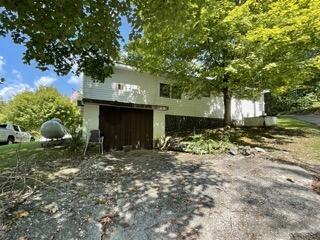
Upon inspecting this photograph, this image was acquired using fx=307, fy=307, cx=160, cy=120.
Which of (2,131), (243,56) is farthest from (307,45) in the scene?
(2,131)

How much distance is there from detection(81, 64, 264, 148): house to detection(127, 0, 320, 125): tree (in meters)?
1.86

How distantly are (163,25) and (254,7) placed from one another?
703 centimetres

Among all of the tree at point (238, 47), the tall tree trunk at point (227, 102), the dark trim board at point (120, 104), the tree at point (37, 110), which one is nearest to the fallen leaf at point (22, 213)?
the tree at point (238, 47)

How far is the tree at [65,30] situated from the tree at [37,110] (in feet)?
64.6

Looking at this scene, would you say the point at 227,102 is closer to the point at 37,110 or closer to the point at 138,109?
the point at 138,109

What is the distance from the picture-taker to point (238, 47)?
1315 cm

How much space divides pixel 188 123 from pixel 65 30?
1168cm

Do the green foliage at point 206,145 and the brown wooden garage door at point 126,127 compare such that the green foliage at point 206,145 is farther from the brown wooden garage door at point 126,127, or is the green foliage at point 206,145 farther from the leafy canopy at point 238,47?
the leafy canopy at point 238,47

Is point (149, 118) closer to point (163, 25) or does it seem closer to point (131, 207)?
point (163, 25)

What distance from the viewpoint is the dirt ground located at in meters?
5.72

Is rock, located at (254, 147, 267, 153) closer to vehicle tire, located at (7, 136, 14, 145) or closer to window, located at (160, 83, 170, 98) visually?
window, located at (160, 83, 170, 98)

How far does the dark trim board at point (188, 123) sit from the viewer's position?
18047mm

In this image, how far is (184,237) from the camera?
18.1 ft

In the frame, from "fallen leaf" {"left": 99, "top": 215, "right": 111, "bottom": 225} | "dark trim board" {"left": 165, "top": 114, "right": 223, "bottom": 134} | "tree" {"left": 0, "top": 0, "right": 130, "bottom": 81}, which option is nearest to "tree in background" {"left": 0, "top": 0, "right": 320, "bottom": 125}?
"tree" {"left": 0, "top": 0, "right": 130, "bottom": 81}
